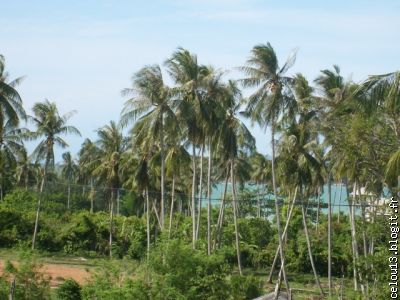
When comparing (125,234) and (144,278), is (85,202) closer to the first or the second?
(125,234)

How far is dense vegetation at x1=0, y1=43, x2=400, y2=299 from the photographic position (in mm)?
17188

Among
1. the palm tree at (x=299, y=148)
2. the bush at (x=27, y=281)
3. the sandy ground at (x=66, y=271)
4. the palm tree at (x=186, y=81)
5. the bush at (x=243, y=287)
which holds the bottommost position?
the sandy ground at (x=66, y=271)

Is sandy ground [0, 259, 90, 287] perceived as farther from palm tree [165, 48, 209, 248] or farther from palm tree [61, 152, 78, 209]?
palm tree [61, 152, 78, 209]

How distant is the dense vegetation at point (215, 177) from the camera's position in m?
17.2

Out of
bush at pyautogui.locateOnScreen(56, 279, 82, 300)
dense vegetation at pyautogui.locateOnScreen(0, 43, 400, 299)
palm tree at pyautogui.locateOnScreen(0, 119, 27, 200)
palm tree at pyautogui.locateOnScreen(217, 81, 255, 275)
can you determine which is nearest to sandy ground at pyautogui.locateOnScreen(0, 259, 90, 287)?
dense vegetation at pyautogui.locateOnScreen(0, 43, 400, 299)

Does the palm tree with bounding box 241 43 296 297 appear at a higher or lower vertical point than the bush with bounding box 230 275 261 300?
higher

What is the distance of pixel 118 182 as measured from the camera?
42969mm

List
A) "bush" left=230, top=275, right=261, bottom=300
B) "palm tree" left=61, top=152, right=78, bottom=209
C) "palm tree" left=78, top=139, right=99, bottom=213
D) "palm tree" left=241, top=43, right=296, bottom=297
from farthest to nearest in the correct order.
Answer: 1. "palm tree" left=61, top=152, right=78, bottom=209
2. "palm tree" left=78, top=139, right=99, bottom=213
3. "palm tree" left=241, top=43, right=296, bottom=297
4. "bush" left=230, top=275, right=261, bottom=300

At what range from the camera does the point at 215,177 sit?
58344 millimetres

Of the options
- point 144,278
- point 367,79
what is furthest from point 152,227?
point 367,79

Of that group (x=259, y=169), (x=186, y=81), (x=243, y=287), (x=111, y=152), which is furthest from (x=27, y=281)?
(x=259, y=169)

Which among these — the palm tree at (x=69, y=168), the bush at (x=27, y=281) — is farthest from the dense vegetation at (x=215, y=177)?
the palm tree at (x=69, y=168)

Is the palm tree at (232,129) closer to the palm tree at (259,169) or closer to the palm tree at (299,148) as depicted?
the palm tree at (299,148)

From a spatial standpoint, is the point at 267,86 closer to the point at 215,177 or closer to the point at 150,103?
the point at 150,103
